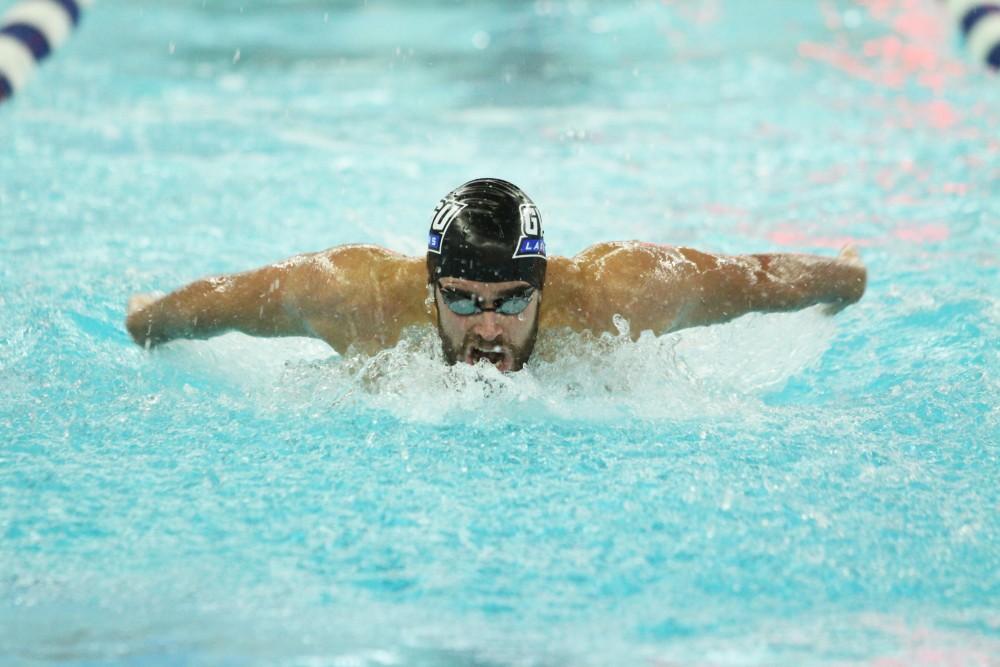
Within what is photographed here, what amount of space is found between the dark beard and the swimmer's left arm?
1.53 ft

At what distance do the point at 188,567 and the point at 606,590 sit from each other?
877 millimetres

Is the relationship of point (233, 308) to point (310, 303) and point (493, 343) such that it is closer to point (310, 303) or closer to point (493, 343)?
point (310, 303)

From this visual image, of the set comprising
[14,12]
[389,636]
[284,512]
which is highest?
[14,12]

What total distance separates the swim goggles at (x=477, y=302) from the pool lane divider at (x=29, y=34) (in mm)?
5226

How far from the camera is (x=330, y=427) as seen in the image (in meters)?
3.29

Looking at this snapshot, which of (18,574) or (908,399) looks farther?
(908,399)

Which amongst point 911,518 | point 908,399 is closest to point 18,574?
point 911,518

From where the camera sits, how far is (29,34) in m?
7.93

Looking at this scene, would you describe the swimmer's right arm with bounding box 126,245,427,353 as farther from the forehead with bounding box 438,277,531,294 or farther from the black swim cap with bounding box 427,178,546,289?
the forehead with bounding box 438,277,531,294

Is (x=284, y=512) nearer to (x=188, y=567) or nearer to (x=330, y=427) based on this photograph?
(x=188, y=567)

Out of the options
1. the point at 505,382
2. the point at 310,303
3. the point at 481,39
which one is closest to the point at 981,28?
the point at 481,39

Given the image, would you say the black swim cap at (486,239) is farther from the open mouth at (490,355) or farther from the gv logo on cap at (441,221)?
the open mouth at (490,355)

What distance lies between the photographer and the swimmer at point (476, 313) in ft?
10.6

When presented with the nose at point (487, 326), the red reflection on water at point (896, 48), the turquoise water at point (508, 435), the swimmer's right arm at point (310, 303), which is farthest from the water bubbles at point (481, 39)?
the nose at point (487, 326)
